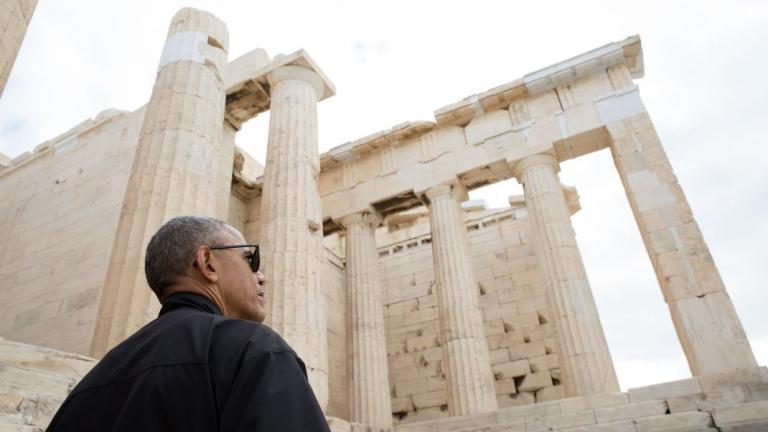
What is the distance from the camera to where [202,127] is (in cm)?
976

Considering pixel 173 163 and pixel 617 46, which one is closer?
pixel 173 163

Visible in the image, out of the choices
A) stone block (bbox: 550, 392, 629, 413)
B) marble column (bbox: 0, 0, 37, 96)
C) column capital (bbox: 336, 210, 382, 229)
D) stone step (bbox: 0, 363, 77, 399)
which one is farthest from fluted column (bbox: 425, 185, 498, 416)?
marble column (bbox: 0, 0, 37, 96)

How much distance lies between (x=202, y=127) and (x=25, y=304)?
23.9ft

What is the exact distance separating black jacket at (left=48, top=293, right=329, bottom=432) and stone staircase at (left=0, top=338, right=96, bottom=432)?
3.77 m

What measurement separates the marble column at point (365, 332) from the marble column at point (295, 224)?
3.84 m

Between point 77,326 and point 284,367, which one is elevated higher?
point 77,326

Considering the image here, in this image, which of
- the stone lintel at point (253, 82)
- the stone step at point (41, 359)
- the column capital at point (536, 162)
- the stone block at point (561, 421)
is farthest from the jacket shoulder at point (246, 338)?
the column capital at point (536, 162)

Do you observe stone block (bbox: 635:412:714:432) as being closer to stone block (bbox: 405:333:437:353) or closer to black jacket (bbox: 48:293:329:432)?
black jacket (bbox: 48:293:329:432)

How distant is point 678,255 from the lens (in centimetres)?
1173

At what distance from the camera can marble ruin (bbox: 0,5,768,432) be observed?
9.15 metres

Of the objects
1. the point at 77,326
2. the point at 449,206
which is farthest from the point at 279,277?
the point at 449,206

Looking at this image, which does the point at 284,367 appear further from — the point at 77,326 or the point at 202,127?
the point at 77,326

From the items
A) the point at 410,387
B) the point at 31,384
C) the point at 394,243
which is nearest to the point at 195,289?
the point at 31,384

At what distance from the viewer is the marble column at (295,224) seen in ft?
33.1
